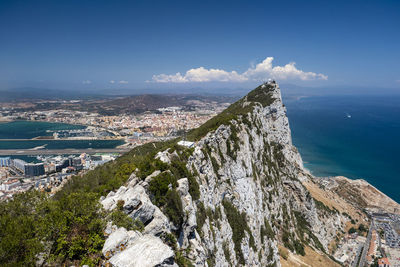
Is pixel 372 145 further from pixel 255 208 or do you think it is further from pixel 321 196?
pixel 255 208

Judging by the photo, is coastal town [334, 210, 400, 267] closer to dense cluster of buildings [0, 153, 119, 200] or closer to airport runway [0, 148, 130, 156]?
dense cluster of buildings [0, 153, 119, 200]

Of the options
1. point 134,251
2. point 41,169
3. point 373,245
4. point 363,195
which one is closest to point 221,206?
point 134,251

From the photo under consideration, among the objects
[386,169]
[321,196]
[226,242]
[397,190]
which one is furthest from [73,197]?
[386,169]

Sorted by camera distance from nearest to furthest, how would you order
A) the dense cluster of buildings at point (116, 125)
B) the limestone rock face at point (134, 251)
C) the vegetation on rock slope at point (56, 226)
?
the vegetation on rock slope at point (56, 226) < the limestone rock face at point (134, 251) < the dense cluster of buildings at point (116, 125)

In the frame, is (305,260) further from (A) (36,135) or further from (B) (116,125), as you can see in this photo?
(A) (36,135)

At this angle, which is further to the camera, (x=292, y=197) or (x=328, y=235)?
(x=328, y=235)

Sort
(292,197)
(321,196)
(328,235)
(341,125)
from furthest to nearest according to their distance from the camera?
(341,125)
(321,196)
(328,235)
(292,197)

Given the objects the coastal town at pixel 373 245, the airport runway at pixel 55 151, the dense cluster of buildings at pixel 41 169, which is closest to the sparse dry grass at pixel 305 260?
the coastal town at pixel 373 245

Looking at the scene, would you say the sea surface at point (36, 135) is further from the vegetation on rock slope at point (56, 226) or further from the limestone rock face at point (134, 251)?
the limestone rock face at point (134, 251)
